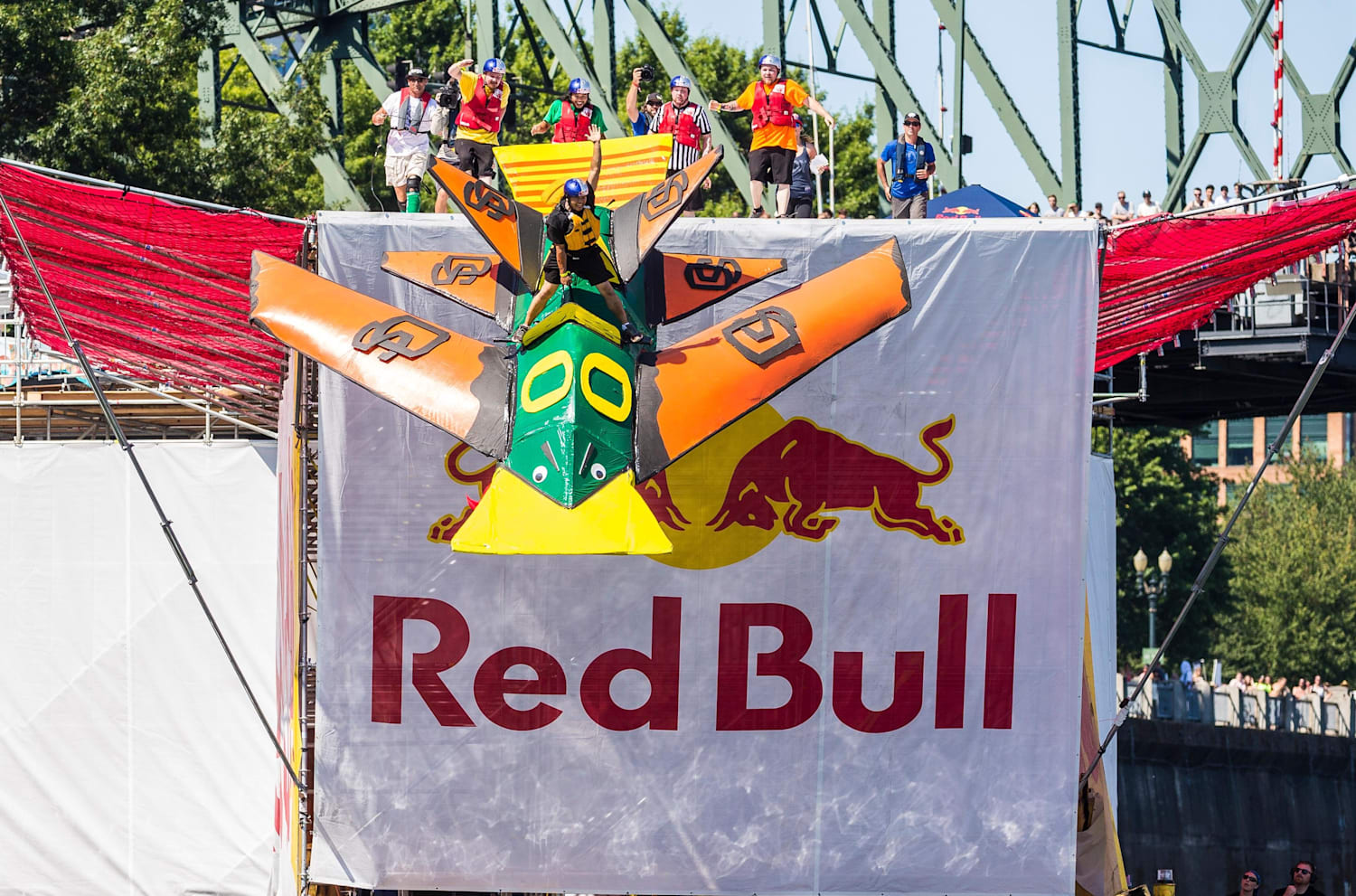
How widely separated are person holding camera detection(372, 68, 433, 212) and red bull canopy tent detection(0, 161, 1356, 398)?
2.29 m

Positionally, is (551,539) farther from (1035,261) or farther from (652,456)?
(1035,261)

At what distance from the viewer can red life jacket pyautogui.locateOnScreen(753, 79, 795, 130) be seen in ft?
60.2

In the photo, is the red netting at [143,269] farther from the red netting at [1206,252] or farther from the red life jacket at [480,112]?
the red netting at [1206,252]

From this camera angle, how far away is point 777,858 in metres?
15.9

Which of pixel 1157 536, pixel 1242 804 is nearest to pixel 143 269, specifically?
pixel 1242 804

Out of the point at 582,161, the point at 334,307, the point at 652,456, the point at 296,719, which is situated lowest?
the point at 296,719

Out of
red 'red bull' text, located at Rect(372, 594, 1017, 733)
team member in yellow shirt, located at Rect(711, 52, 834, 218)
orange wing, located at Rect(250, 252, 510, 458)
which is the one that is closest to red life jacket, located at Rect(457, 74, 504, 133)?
team member in yellow shirt, located at Rect(711, 52, 834, 218)

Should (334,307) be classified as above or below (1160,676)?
above

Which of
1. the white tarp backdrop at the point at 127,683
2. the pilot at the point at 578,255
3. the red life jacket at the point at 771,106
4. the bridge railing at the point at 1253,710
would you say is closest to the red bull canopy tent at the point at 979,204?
the red life jacket at the point at 771,106

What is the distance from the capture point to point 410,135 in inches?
727

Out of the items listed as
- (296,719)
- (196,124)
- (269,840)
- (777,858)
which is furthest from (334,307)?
(196,124)

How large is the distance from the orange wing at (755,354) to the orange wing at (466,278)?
5.87 feet

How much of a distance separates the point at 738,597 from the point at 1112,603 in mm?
7199

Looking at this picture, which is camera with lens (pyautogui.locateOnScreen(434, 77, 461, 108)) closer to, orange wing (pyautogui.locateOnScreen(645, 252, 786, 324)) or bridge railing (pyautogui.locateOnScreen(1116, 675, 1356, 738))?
orange wing (pyautogui.locateOnScreen(645, 252, 786, 324))
